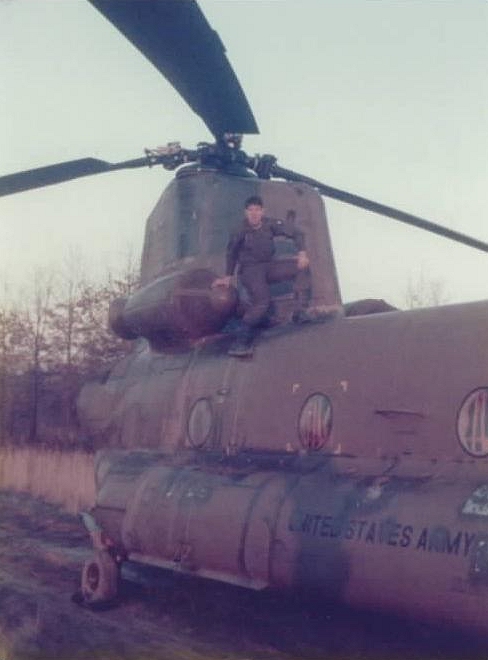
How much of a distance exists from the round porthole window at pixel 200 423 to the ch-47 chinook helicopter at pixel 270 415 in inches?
0.7

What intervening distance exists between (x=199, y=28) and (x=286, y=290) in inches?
118

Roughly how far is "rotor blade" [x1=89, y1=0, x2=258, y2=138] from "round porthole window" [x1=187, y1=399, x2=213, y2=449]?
247cm

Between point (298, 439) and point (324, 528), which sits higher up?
point (298, 439)

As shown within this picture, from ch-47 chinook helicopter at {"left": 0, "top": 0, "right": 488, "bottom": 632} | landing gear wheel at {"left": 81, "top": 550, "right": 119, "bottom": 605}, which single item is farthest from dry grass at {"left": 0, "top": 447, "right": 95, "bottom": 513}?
landing gear wheel at {"left": 81, "top": 550, "right": 119, "bottom": 605}

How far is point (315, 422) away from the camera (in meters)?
6.86

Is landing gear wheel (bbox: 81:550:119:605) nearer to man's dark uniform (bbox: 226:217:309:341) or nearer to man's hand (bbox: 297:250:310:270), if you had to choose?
man's dark uniform (bbox: 226:217:309:341)

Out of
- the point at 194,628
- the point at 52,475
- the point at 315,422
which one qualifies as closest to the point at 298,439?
the point at 315,422

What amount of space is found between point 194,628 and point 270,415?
1.64 m

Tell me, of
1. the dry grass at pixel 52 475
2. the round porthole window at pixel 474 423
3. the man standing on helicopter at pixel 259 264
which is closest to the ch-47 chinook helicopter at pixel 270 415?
the round porthole window at pixel 474 423

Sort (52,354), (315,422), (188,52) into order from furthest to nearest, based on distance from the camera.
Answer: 1. (52,354)
2. (188,52)
3. (315,422)

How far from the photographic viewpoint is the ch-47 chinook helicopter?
5.48 metres

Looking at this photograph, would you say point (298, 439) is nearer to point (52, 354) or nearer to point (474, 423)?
point (474, 423)

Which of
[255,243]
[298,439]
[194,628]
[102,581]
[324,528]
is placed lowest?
[194,628]

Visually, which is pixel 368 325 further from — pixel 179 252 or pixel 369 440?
pixel 179 252
